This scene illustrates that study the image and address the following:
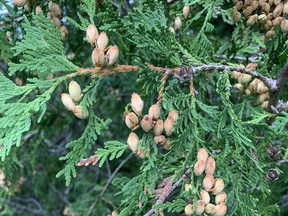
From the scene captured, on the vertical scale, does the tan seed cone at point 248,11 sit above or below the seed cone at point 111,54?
below

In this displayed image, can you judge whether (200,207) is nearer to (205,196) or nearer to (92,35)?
(205,196)

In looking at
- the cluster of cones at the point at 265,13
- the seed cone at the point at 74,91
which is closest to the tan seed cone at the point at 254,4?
the cluster of cones at the point at 265,13

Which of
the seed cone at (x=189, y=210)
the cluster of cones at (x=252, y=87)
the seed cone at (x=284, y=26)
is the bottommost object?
the cluster of cones at (x=252, y=87)

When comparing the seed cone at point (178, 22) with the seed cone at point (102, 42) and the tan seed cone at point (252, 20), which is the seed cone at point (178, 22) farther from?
the seed cone at point (102, 42)

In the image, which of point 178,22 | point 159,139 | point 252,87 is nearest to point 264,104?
point 252,87

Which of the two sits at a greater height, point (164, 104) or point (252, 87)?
point (164, 104)

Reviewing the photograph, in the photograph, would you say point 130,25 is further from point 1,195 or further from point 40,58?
point 1,195

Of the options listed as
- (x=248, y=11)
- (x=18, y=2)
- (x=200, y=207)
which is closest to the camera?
(x=200, y=207)
